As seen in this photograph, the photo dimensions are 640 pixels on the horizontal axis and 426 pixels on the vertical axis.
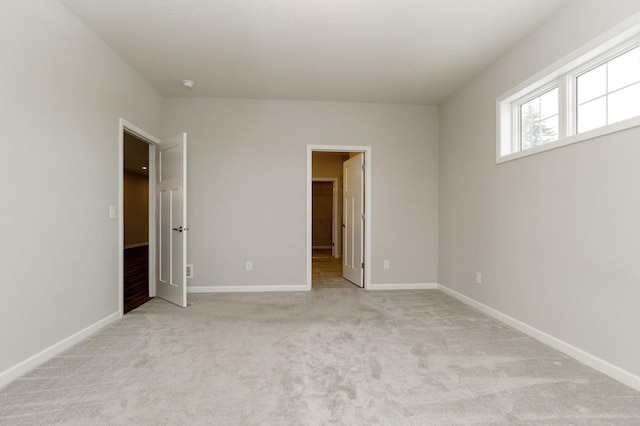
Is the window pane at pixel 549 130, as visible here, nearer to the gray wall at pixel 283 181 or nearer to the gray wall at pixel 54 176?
the gray wall at pixel 283 181

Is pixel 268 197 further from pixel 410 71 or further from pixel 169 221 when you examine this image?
pixel 410 71

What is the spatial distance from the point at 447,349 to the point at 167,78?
4.01 meters

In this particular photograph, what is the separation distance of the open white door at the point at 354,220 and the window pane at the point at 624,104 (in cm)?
286

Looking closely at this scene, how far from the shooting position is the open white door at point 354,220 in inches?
187

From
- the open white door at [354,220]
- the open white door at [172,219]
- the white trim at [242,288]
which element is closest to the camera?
the open white door at [172,219]

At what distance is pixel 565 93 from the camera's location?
2.57 metres

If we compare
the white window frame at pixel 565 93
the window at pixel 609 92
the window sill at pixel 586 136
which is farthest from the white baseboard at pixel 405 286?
the window at pixel 609 92

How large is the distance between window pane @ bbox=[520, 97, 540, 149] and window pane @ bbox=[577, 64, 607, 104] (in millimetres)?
465

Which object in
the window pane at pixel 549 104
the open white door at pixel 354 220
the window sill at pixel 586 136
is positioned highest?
the window pane at pixel 549 104

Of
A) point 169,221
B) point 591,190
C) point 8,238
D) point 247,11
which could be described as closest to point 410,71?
point 247,11

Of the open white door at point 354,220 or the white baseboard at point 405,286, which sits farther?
the open white door at point 354,220

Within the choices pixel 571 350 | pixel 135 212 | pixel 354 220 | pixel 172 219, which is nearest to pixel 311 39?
pixel 172 219

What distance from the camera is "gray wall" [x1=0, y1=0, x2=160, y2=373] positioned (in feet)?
6.56

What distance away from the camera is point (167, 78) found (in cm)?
375
